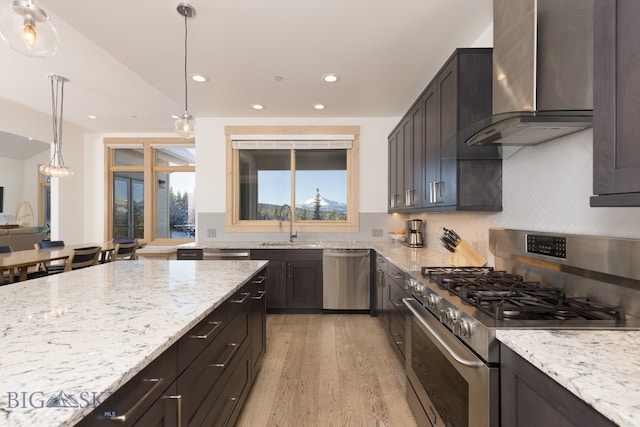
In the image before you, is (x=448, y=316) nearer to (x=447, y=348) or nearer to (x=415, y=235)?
(x=447, y=348)

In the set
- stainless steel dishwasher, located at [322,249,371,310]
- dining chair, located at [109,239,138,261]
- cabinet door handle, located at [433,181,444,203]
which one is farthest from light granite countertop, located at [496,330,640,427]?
dining chair, located at [109,239,138,261]

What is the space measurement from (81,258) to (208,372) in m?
3.30

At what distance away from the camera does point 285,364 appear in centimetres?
254

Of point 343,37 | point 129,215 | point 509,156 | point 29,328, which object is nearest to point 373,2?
point 343,37

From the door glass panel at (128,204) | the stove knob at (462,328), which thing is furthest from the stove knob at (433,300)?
the door glass panel at (128,204)

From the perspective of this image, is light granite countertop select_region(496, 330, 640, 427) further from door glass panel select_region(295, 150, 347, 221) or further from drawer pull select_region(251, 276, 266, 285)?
door glass panel select_region(295, 150, 347, 221)

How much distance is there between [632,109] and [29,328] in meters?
1.86

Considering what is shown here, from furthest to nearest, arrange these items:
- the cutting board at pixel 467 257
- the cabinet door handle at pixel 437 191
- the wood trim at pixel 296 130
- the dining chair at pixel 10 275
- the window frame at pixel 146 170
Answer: the window frame at pixel 146 170, the wood trim at pixel 296 130, the dining chair at pixel 10 275, the cabinet door handle at pixel 437 191, the cutting board at pixel 467 257

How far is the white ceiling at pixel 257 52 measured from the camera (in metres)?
2.08

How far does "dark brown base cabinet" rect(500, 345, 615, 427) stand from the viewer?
0.69m

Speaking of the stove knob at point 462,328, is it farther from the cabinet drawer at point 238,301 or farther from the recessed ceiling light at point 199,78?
the recessed ceiling light at point 199,78

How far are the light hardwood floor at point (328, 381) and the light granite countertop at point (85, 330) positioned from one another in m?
0.96

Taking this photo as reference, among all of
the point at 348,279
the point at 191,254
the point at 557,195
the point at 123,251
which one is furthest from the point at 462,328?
the point at 123,251

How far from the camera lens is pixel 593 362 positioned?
0.77 metres
